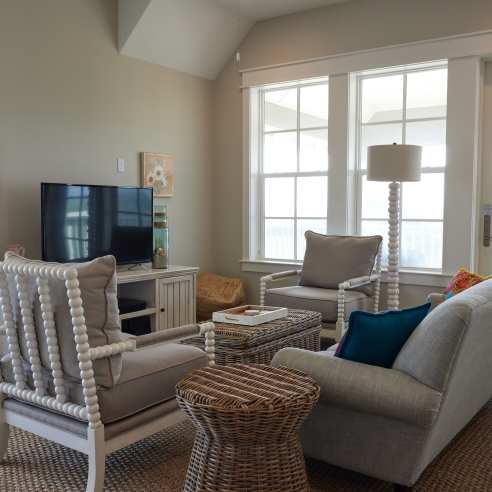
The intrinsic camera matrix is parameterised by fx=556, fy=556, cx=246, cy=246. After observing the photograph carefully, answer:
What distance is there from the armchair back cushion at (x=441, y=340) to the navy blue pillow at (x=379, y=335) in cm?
6

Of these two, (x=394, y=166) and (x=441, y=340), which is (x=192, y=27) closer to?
(x=394, y=166)

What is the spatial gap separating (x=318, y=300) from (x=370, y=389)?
211cm

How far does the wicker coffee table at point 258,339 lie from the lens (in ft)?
9.82

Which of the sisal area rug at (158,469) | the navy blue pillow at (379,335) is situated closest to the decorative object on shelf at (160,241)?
the sisal area rug at (158,469)

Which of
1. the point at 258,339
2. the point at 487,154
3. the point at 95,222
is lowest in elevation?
the point at 258,339

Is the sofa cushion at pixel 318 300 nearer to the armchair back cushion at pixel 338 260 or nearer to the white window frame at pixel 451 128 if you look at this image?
the armchair back cushion at pixel 338 260

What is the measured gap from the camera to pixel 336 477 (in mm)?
2336

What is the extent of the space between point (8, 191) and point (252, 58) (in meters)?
2.67

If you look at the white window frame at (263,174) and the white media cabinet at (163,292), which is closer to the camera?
the white media cabinet at (163,292)

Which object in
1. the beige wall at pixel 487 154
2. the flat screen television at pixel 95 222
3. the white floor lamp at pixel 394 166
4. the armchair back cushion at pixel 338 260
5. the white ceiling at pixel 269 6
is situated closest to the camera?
the flat screen television at pixel 95 222

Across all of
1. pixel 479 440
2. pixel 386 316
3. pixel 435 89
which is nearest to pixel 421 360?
pixel 386 316

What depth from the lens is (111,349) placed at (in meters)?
2.04

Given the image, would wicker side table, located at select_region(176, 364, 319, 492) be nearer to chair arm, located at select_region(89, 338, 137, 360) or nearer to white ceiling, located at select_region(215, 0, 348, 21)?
chair arm, located at select_region(89, 338, 137, 360)

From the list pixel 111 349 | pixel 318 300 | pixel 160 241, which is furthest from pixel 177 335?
pixel 160 241
